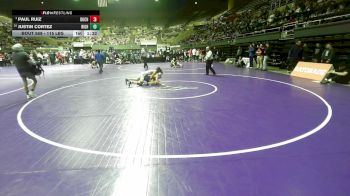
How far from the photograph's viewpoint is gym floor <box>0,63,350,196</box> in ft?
11.9

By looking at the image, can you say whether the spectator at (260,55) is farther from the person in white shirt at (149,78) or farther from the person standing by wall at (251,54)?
the person in white shirt at (149,78)

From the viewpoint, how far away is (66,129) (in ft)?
20.1

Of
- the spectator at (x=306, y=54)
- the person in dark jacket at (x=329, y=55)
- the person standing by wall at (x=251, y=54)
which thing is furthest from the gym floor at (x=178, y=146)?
A: the person standing by wall at (x=251, y=54)

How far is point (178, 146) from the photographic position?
5004 millimetres

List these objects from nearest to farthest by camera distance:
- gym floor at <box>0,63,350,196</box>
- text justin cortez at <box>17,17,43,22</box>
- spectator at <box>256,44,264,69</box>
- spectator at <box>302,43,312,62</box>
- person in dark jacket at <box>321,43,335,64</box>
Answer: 1. gym floor at <box>0,63,350,196</box>
2. person in dark jacket at <box>321,43,335,64</box>
3. text justin cortez at <box>17,17,43,22</box>
4. spectator at <box>302,43,312,62</box>
5. spectator at <box>256,44,264,69</box>

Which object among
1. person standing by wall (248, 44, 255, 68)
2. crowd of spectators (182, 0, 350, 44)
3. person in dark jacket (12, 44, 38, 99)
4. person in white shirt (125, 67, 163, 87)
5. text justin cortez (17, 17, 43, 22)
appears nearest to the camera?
person in dark jacket (12, 44, 38, 99)

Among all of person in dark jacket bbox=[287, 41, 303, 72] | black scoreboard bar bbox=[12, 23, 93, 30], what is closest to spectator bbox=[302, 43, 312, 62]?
person in dark jacket bbox=[287, 41, 303, 72]

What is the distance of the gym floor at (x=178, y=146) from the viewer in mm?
3641

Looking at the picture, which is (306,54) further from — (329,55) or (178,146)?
(178,146)
